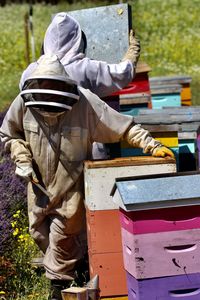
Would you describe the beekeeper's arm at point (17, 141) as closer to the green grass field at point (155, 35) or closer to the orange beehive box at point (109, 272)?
the orange beehive box at point (109, 272)

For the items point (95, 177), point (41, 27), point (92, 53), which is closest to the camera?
point (95, 177)

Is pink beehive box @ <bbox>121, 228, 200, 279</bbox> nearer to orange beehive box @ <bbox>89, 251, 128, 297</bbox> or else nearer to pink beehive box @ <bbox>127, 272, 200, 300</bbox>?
pink beehive box @ <bbox>127, 272, 200, 300</bbox>

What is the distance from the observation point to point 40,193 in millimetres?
5090

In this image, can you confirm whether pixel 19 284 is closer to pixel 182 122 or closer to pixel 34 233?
pixel 34 233

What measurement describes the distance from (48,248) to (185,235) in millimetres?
1408

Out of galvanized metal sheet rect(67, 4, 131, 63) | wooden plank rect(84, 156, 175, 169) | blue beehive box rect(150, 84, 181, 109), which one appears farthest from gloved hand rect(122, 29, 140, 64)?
blue beehive box rect(150, 84, 181, 109)

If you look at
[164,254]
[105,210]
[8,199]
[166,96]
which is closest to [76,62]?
[105,210]

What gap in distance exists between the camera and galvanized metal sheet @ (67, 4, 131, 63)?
20.2 ft

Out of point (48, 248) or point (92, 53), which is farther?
point (92, 53)

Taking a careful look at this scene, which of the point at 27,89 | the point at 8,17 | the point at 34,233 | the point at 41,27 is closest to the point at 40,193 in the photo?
the point at 34,233

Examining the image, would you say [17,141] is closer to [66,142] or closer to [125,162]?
[66,142]

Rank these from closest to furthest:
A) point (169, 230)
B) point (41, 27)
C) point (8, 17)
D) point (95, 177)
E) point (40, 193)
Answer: point (169, 230) < point (95, 177) < point (40, 193) < point (41, 27) < point (8, 17)

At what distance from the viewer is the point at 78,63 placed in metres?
5.39

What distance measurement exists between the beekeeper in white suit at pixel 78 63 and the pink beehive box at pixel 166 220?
1571mm
